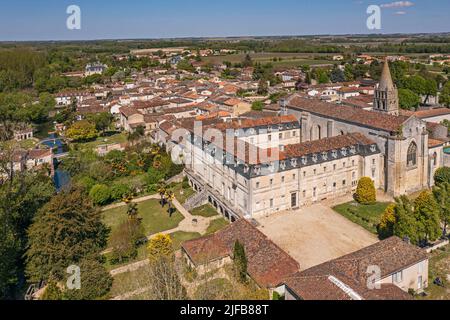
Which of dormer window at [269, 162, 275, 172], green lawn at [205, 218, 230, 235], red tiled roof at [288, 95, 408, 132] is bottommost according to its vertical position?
green lawn at [205, 218, 230, 235]

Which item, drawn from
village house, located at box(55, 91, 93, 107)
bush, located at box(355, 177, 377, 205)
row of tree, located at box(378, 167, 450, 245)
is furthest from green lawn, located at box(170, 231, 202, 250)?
village house, located at box(55, 91, 93, 107)

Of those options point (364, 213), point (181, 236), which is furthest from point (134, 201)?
point (364, 213)

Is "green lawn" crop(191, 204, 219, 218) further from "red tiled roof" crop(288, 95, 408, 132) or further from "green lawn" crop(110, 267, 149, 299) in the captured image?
"red tiled roof" crop(288, 95, 408, 132)

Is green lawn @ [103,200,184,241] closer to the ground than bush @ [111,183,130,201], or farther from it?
closer to the ground

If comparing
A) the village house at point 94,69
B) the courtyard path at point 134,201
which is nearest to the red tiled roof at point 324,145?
the courtyard path at point 134,201
